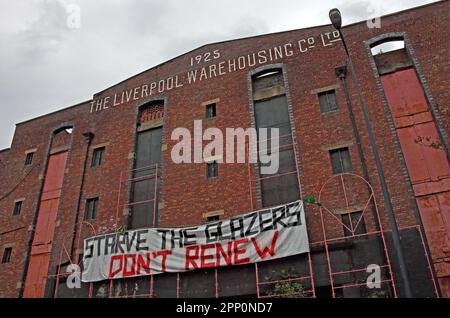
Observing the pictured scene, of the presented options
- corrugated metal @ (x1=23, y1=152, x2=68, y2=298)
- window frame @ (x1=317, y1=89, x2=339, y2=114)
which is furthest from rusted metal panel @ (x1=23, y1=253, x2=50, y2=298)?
window frame @ (x1=317, y1=89, x2=339, y2=114)

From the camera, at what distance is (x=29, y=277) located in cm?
1948

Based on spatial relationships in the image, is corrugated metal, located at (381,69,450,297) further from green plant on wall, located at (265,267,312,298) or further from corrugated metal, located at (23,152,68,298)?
corrugated metal, located at (23,152,68,298)

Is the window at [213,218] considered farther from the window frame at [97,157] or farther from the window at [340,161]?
the window frame at [97,157]

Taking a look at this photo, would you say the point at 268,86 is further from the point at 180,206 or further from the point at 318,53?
the point at 180,206

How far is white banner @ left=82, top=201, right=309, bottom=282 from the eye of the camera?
14344 millimetres

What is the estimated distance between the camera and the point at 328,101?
56.4 feet

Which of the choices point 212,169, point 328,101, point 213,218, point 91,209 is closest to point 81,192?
point 91,209

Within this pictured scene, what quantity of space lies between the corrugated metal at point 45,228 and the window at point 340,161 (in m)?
15.5

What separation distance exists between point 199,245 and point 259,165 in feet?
15.1

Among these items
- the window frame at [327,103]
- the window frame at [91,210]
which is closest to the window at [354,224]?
the window frame at [327,103]

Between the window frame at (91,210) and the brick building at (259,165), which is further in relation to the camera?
the window frame at (91,210)

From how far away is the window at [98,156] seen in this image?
21291 millimetres

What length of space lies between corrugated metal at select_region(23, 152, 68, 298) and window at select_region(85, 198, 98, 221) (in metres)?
2.29

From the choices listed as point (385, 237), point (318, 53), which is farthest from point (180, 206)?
point (318, 53)
